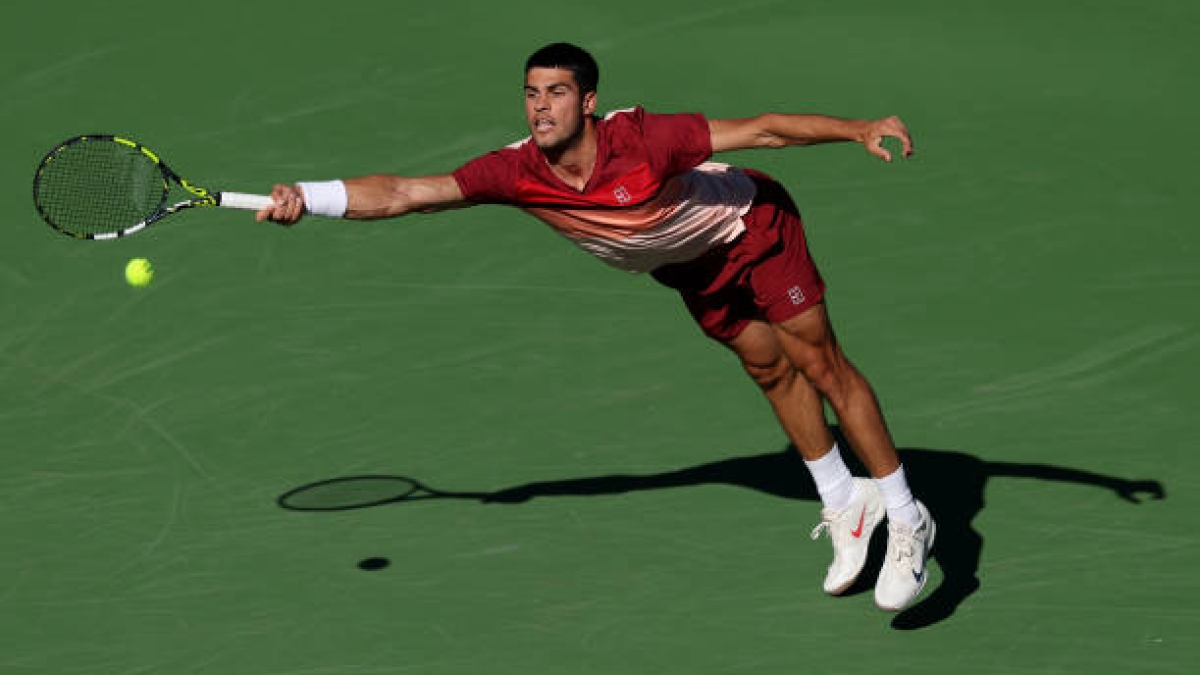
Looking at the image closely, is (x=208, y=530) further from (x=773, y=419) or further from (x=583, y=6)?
(x=583, y=6)

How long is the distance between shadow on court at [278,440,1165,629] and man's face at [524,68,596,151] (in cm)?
224

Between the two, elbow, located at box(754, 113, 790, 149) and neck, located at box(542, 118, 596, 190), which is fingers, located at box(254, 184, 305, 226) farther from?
elbow, located at box(754, 113, 790, 149)

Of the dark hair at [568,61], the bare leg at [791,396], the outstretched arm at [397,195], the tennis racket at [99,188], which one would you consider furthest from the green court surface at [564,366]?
the dark hair at [568,61]

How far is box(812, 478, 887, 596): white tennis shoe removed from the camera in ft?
31.7

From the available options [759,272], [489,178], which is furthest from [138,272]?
[759,272]

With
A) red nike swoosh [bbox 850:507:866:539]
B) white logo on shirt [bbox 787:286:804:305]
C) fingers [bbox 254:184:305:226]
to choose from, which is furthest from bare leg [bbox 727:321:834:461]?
fingers [bbox 254:184:305:226]

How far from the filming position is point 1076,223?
1341cm

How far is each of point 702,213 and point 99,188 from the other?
2.94m

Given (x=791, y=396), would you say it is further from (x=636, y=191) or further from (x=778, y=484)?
(x=636, y=191)

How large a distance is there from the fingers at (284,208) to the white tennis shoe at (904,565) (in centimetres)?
289

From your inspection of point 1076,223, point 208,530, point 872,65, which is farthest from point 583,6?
point 208,530

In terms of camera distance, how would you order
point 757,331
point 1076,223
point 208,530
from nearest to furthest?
1. point 757,331
2. point 208,530
3. point 1076,223

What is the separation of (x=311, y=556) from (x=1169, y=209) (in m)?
6.15

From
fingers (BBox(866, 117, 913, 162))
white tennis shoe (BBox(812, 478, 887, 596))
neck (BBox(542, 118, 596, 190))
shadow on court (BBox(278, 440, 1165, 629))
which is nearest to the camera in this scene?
fingers (BBox(866, 117, 913, 162))
